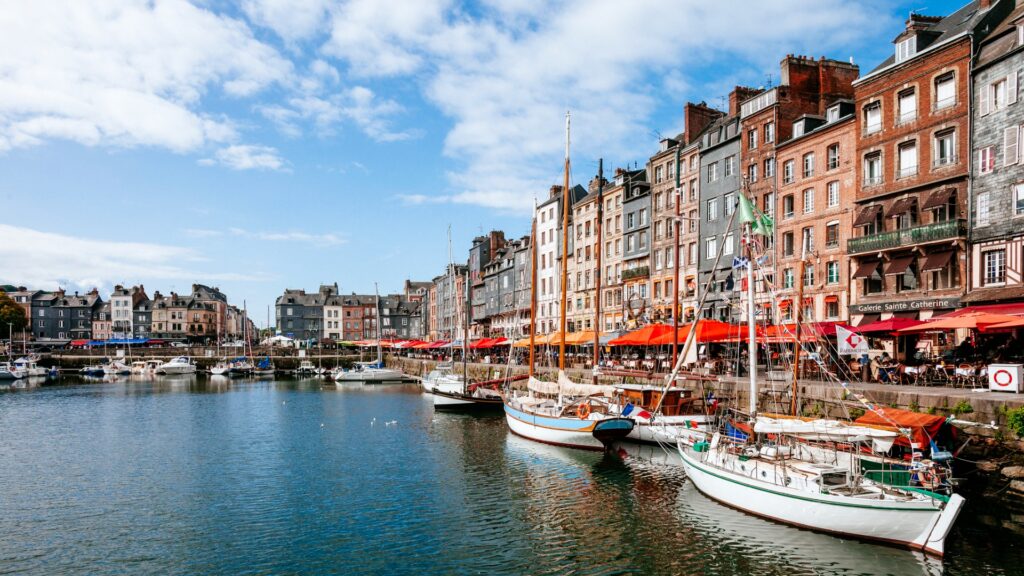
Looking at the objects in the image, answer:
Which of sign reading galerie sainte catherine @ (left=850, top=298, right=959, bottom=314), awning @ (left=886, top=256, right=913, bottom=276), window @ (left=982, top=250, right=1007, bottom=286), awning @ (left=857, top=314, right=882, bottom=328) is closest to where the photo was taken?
window @ (left=982, top=250, right=1007, bottom=286)

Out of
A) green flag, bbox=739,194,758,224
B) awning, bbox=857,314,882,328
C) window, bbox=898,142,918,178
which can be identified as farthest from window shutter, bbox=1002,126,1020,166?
green flag, bbox=739,194,758,224

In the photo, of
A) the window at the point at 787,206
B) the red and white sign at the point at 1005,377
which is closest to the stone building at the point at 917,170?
the window at the point at 787,206

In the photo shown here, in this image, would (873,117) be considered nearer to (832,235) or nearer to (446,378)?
(832,235)

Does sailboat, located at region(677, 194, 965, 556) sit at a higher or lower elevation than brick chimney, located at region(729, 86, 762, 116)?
lower

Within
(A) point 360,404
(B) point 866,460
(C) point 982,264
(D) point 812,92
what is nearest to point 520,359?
(A) point 360,404

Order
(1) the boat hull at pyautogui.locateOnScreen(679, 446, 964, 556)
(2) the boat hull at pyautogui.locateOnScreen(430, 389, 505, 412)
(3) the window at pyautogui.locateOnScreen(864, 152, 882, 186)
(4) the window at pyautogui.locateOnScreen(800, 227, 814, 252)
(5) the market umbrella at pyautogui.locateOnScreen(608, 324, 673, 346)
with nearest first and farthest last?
1. (1) the boat hull at pyautogui.locateOnScreen(679, 446, 964, 556)
2. (3) the window at pyautogui.locateOnScreen(864, 152, 882, 186)
3. (5) the market umbrella at pyautogui.locateOnScreen(608, 324, 673, 346)
4. (4) the window at pyautogui.locateOnScreen(800, 227, 814, 252)
5. (2) the boat hull at pyautogui.locateOnScreen(430, 389, 505, 412)

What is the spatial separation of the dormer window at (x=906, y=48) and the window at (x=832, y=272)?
12352 millimetres

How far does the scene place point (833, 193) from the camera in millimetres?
43750

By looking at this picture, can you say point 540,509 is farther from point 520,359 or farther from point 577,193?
point 577,193

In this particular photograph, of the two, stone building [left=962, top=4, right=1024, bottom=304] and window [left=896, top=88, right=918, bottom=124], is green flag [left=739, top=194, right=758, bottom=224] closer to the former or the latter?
stone building [left=962, top=4, right=1024, bottom=304]

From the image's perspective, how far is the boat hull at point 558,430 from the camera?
32.2 m

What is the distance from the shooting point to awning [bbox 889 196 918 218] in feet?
124

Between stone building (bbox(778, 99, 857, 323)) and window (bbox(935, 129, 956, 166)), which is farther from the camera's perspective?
stone building (bbox(778, 99, 857, 323))

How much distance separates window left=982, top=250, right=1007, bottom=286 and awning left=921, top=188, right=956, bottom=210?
3529 mm
